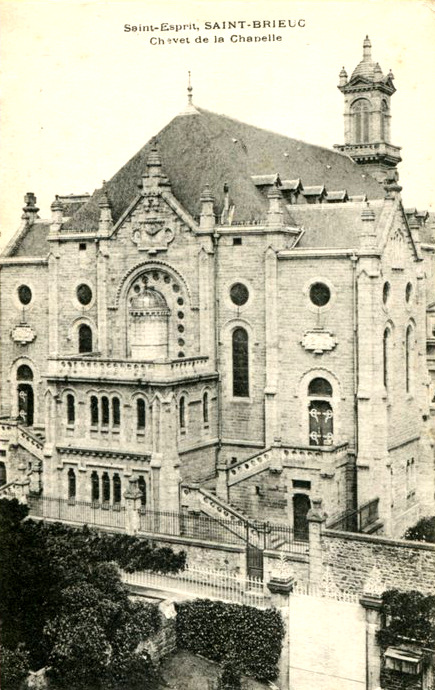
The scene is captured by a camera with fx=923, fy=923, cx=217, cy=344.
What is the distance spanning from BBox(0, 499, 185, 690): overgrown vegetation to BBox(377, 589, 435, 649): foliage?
25.2 ft

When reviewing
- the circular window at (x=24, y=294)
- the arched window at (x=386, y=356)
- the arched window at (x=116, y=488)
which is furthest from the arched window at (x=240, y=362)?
the circular window at (x=24, y=294)

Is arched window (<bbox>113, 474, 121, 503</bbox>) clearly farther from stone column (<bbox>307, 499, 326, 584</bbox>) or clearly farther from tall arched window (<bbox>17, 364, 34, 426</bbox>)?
tall arched window (<bbox>17, 364, 34, 426</bbox>)

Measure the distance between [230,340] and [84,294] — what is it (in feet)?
30.2

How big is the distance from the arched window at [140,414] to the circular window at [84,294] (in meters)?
10.1

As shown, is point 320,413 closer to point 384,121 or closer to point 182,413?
point 182,413

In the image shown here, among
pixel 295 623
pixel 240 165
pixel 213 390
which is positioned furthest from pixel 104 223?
pixel 295 623

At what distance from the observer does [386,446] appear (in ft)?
144

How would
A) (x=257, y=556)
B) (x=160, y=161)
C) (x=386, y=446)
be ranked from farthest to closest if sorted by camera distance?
1. (x=160, y=161)
2. (x=386, y=446)
3. (x=257, y=556)

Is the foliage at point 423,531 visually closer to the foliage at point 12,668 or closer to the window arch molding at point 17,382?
the window arch molding at point 17,382

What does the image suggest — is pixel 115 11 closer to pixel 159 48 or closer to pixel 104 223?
pixel 159 48

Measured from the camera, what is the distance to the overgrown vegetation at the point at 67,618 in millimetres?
28797

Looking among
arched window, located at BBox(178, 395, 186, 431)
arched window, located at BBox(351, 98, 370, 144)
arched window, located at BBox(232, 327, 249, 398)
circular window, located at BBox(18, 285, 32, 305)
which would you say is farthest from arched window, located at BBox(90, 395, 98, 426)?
arched window, located at BBox(351, 98, 370, 144)

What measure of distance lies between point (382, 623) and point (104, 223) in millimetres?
27390

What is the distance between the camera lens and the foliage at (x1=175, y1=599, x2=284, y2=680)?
30.7 meters
